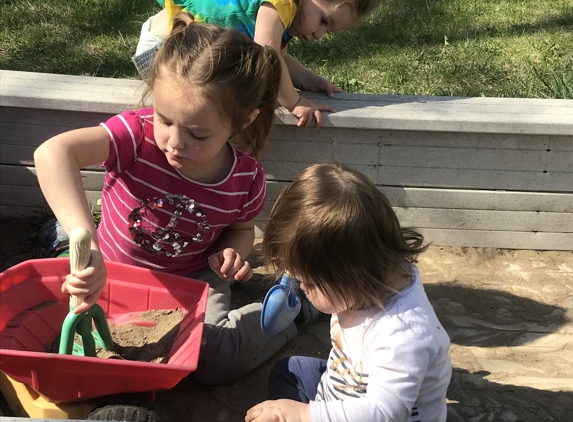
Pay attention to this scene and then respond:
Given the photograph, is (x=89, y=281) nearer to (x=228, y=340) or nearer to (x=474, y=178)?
(x=228, y=340)

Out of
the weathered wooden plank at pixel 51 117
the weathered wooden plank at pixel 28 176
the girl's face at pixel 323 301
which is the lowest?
the weathered wooden plank at pixel 28 176

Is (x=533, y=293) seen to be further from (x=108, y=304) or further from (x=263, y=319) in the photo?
(x=108, y=304)

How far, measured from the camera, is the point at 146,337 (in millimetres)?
1862

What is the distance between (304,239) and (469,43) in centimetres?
306

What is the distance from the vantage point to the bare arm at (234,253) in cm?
188

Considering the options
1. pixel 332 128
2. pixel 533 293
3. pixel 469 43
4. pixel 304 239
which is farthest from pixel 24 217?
pixel 469 43

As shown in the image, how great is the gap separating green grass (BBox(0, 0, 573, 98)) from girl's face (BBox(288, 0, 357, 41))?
94 cm

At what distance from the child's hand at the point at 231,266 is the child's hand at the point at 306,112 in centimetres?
70

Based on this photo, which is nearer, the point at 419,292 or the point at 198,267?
the point at 419,292

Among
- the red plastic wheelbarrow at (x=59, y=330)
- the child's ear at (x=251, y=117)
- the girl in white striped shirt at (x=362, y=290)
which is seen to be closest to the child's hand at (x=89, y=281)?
the red plastic wheelbarrow at (x=59, y=330)

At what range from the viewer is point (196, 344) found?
1.63 meters

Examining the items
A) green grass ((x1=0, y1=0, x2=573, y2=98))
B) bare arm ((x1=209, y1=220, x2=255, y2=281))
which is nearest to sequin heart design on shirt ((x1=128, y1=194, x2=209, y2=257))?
bare arm ((x1=209, y1=220, x2=255, y2=281))

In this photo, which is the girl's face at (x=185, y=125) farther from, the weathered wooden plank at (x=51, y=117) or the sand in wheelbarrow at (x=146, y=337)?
the weathered wooden plank at (x=51, y=117)

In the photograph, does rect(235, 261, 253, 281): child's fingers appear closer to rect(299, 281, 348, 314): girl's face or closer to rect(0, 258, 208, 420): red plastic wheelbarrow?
rect(0, 258, 208, 420): red plastic wheelbarrow
